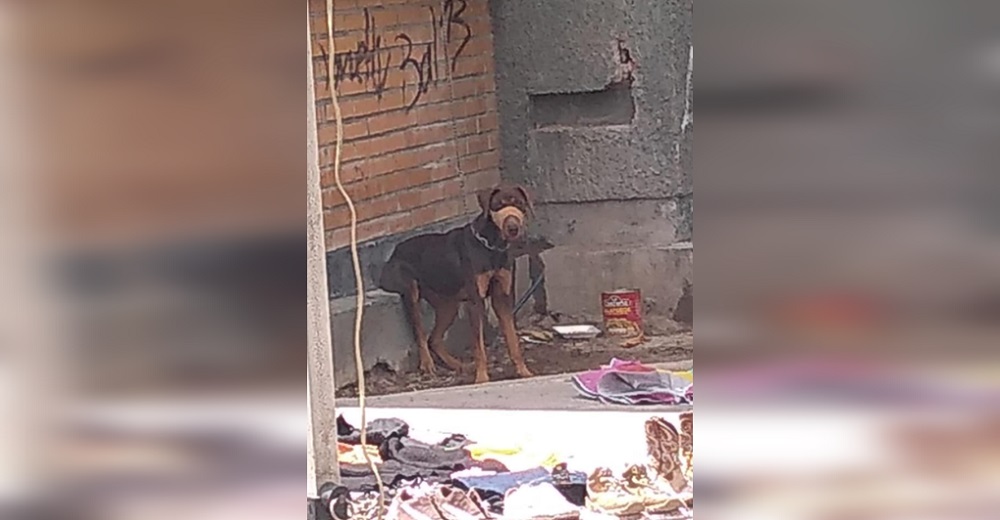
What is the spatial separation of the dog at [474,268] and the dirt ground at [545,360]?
2 cm

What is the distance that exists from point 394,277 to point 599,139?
617 mm

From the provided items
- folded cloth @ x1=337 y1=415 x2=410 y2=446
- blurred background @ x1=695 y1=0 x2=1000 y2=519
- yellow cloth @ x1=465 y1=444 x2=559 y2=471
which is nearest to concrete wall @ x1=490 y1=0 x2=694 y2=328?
yellow cloth @ x1=465 y1=444 x2=559 y2=471

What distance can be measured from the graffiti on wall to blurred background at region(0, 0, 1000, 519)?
6.30 feet

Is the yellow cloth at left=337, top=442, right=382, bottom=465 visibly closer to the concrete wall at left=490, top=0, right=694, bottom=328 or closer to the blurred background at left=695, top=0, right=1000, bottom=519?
the concrete wall at left=490, top=0, right=694, bottom=328

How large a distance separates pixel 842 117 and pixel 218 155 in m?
0.34

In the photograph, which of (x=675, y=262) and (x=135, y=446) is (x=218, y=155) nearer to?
(x=135, y=446)

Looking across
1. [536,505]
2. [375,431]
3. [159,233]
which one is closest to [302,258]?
[159,233]

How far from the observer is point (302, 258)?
0.56 metres

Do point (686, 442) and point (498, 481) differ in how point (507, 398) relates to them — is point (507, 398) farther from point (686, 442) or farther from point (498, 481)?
point (686, 442)

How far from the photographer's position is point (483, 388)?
259 cm

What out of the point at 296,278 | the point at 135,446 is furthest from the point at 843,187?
the point at 135,446

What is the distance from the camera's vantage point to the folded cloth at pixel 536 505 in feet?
7.59

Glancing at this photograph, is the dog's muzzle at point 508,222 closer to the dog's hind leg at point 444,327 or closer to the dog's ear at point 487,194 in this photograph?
the dog's ear at point 487,194

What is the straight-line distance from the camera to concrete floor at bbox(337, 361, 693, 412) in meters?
2.51
